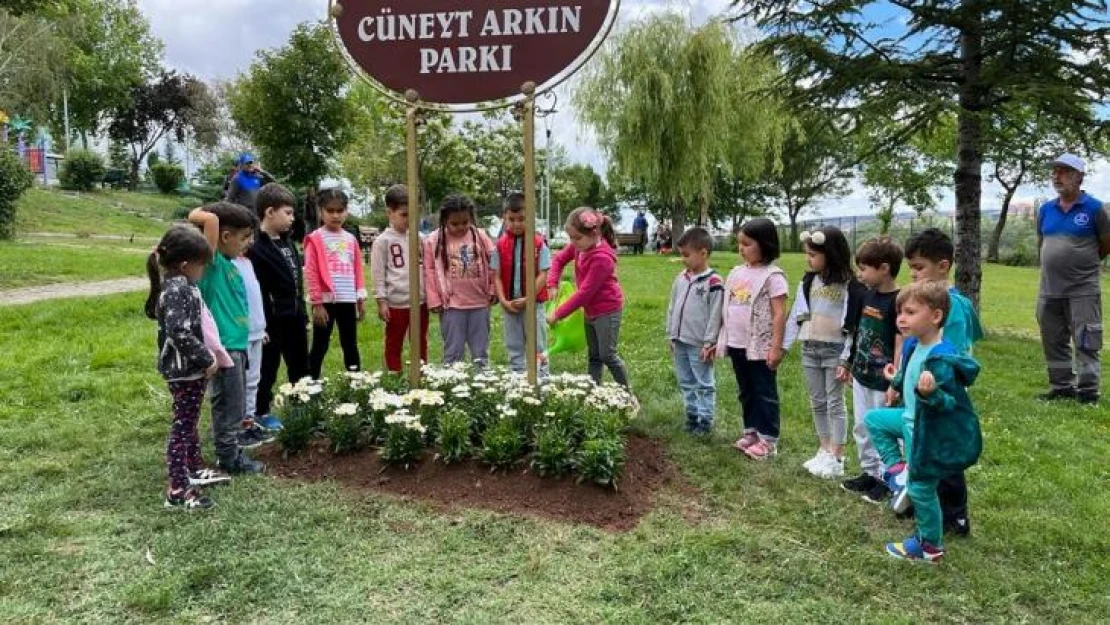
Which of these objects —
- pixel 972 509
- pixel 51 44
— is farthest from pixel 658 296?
pixel 51 44

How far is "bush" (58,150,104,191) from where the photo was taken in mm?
35156

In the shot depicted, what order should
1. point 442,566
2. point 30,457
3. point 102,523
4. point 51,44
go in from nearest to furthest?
point 442,566 < point 102,523 < point 30,457 < point 51,44

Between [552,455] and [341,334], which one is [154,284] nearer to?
[341,334]

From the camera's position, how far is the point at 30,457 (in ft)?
14.5

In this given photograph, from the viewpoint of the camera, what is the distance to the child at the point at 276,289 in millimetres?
4891

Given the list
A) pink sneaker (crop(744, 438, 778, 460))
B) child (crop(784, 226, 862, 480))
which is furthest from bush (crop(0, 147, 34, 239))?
child (crop(784, 226, 862, 480))

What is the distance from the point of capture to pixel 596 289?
16.9ft

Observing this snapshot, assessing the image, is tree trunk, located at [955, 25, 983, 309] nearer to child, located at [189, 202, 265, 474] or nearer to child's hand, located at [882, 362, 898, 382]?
child's hand, located at [882, 362, 898, 382]

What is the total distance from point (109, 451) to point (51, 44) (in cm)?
4763

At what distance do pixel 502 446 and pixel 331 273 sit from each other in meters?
2.28

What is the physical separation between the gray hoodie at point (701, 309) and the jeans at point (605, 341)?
1.70ft

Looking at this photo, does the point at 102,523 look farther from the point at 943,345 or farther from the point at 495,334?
the point at 495,334

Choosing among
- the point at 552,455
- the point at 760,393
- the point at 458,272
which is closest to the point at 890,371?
the point at 760,393

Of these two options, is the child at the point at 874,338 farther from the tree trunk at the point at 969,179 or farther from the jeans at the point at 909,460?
the tree trunk at the point at 969,179
